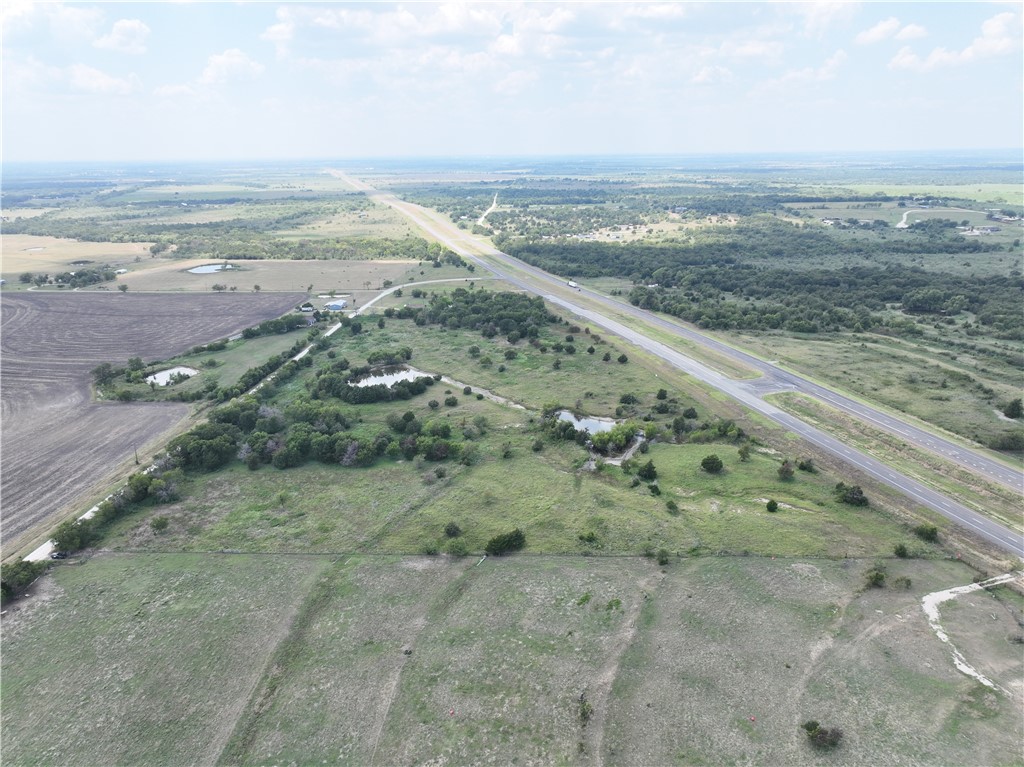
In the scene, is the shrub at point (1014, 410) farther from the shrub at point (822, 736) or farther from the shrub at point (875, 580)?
the shrub at point (822, 736)

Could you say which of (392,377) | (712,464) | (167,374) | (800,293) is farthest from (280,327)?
(800,293)

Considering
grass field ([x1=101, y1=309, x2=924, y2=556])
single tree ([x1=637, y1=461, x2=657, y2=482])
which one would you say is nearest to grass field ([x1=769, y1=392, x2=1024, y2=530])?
grass field ([x1=101, y1=309, x2=924, y2=556])

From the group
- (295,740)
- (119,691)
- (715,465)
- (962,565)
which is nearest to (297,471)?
(119,691)

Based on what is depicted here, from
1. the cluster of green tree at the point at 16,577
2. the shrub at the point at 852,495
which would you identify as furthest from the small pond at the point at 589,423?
the cluster of green tree at the point at 16,577

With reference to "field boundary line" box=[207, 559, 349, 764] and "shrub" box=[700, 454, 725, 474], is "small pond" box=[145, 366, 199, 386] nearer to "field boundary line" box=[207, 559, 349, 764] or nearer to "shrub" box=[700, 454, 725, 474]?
"field boundary line" box=[207, 559, 349, 764]

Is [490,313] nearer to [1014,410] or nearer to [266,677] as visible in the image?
[1014,410]

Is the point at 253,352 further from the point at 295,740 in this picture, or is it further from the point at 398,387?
the point at 295,740
